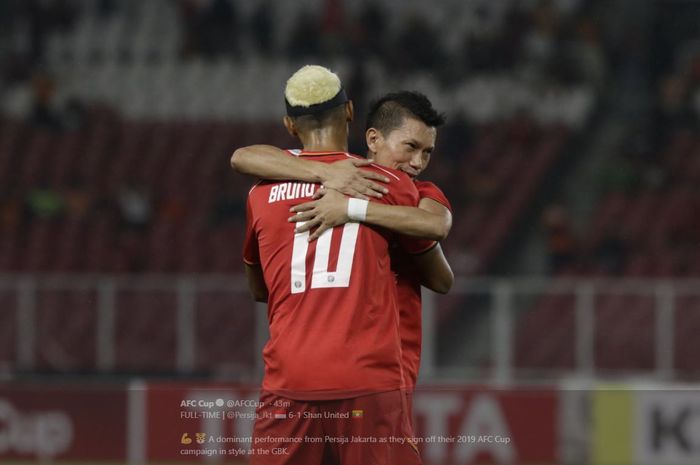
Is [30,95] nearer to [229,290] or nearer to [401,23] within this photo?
[401,23]

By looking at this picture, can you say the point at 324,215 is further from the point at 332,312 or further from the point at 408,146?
the point at 408,146

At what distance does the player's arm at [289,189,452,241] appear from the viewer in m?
3.79

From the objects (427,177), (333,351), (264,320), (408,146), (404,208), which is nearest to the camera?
(333,351)

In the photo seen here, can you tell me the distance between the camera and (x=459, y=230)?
1506 centimetres

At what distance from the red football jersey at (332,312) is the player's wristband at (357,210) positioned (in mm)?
25

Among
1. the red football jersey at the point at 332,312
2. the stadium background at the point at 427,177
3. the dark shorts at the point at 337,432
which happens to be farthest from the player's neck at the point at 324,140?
the stadium background at the point at 427,177

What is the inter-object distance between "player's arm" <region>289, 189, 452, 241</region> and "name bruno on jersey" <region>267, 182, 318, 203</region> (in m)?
0.07

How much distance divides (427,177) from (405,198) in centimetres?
1114

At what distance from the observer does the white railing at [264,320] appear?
12039 mm

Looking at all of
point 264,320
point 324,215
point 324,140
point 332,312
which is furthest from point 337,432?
point 264,320

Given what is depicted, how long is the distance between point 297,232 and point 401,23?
558 inches

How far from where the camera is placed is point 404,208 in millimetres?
3824

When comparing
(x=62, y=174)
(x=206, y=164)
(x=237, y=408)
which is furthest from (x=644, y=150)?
(x=237, y=408)

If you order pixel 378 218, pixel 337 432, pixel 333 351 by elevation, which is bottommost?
pixel 337 432
